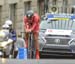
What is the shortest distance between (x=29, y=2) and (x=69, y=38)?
2024 centimetres

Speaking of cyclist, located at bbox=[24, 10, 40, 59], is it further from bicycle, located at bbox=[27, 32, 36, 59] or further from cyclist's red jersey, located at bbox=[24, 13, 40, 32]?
bicycle, located at bbox=[27, 32, 36, 59]

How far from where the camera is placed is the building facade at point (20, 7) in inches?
1310

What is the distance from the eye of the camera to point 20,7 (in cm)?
3862

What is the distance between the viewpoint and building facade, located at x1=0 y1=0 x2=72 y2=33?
109ft

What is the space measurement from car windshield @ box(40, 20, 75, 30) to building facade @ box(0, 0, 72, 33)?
11672 millimetres

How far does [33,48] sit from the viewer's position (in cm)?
1658

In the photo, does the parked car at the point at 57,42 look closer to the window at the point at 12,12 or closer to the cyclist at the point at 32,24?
the cyclist at the point at 32,24

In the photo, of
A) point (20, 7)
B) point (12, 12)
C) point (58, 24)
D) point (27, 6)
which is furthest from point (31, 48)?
point (12, 12)

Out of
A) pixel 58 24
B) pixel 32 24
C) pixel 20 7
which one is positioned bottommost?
pixel 58 24

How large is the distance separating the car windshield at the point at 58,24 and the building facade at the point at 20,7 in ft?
38.3

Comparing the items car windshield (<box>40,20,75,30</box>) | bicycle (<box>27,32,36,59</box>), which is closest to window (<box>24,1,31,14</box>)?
car windshield (<box>40,20,75,30</box>)

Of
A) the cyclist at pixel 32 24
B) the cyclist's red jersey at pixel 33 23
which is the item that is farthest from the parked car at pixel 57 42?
the cyclist's red jersey at pixel 33 23

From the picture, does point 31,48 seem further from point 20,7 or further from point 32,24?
point 20,7

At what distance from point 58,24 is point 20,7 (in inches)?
775
